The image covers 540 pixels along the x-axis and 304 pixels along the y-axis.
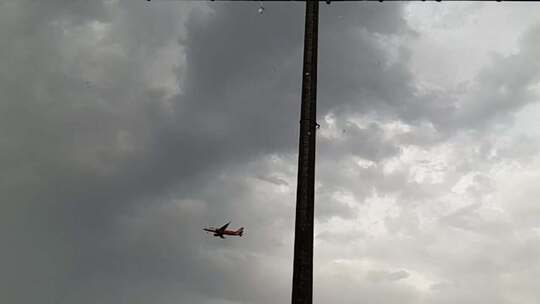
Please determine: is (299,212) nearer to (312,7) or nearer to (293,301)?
(293,301)

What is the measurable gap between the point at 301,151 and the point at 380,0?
4.53 m

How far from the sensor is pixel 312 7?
47.7ft

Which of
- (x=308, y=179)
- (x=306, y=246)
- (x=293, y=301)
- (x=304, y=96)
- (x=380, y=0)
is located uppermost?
(x=380, y=0)

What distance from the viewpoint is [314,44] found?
14.4 metres

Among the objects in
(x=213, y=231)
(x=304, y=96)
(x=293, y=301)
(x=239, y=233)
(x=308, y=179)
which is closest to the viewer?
(x=293, y=301)

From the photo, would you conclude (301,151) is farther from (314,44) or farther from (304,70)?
(314,44)

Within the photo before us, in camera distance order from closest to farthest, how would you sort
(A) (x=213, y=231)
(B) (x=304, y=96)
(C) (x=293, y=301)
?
(C) (x=293, y=301)
(B) (x=304, y=96)
(A) (x=213, y=231)

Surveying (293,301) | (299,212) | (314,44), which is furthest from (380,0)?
(293,301)

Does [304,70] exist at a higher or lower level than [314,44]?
lower

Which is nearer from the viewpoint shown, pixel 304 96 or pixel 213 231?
pixel 304 96

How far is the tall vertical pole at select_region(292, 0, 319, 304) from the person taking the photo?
40.0 ft

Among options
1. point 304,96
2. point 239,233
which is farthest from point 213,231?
point 304,96

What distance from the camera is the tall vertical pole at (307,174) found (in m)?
12.2

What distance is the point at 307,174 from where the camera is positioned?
508 inches
